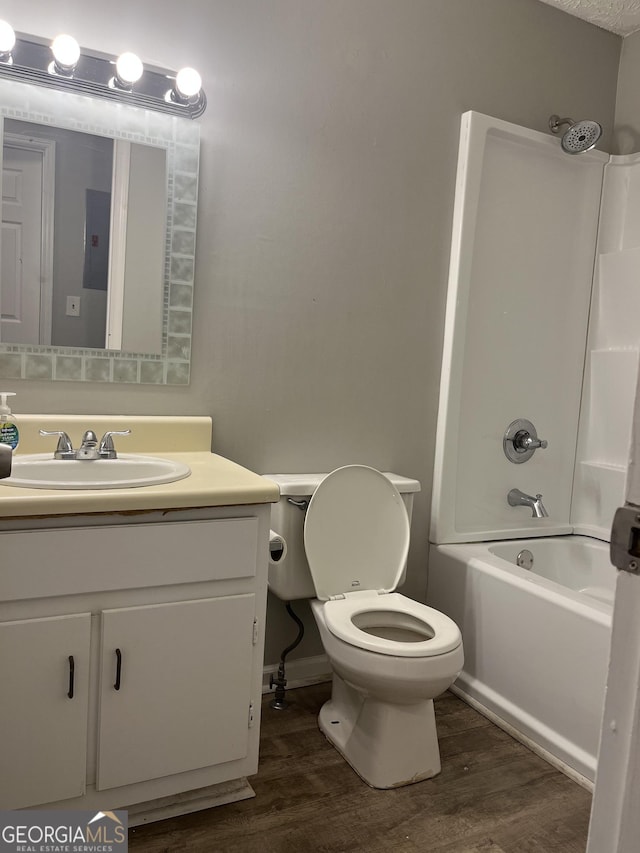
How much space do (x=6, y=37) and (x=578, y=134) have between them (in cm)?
189

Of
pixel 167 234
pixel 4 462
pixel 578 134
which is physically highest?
pixel 578 134

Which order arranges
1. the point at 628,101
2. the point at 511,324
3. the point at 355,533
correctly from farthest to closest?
the point at 628,101
the point at 511,324
the point at 355,533

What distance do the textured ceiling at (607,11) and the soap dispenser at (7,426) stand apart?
2.39m

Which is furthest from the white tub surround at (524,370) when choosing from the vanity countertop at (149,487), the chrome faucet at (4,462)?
the chrome faucet at (4,462)

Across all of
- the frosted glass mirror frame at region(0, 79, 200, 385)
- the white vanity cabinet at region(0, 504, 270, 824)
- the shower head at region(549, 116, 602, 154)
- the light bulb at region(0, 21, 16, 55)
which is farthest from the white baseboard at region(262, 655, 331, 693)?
the shower head at region(549, 116, 602, 154)

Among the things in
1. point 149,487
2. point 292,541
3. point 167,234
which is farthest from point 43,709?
point 167,234

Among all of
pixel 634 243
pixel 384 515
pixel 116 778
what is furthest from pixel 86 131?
pixel 634 243

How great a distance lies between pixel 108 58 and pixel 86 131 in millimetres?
201

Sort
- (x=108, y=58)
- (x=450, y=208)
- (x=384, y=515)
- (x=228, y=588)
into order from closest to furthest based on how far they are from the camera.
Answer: (x=228, y=588)
(x=108, y=58)
(x=384, y=515)
(x=450, y=208)

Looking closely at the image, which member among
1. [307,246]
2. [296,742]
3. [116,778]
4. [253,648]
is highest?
[307,246]

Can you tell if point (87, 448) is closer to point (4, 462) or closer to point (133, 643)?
→ point (133, 643)

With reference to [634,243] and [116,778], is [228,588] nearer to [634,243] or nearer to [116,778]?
[116,778]

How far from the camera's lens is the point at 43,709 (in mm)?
1435

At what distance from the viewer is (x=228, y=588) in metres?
1.62
